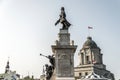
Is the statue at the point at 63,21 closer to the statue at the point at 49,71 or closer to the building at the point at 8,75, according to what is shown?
the statue at the point at 49,71

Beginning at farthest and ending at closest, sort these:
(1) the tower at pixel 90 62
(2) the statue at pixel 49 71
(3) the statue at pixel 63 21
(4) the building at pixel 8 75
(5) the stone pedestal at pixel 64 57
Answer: (4) the building at pixel 8 75, (1) the tower at pixel 90 62, (2) the statue at pixel 49 71, (3) the statue at pixel 63 21, (5) the stone pedestal at pixel 64 57

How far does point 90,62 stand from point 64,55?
63018 mm

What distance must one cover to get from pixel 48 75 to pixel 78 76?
58486 millimetres

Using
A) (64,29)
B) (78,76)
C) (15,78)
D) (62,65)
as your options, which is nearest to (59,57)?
(62,65)

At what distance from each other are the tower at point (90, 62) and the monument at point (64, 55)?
6000 cm

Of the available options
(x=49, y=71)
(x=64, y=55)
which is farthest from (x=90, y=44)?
(x=64, y=55)

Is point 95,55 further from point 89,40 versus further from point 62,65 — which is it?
point 62,65

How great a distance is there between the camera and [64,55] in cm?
2416

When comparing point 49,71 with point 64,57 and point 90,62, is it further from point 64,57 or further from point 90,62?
point 90,62

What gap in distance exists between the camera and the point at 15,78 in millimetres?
91000

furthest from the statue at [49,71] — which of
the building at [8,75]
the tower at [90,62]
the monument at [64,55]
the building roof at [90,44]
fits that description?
the building at [8,75]

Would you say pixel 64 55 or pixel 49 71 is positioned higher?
pixel 64 55

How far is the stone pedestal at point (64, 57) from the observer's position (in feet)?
77.4

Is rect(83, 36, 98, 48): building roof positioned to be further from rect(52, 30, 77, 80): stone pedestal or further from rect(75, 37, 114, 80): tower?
rect(52, 30, 77, 80): stone pedestal
